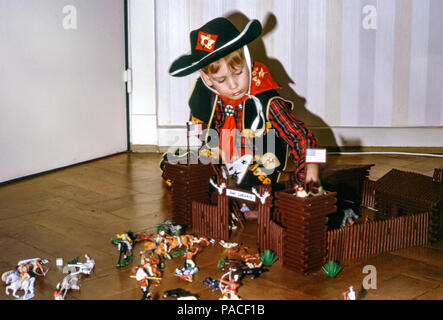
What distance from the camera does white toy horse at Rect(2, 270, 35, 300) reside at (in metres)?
1.11

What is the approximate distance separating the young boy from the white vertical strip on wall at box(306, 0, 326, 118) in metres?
1.14

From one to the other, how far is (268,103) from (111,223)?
0.58 metres

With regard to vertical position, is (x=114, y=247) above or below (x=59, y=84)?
below

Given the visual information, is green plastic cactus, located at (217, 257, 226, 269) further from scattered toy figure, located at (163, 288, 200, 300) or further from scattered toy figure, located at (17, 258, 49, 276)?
scattered toy figure, located at (17, 258, 49, 276)

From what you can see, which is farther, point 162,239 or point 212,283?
point 162,239

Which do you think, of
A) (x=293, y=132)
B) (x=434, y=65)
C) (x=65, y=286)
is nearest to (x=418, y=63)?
(x=434, y=65)

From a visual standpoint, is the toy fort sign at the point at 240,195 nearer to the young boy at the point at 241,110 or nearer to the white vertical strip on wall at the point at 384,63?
the young boy at the point at 241,110

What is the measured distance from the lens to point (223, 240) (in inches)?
56.6

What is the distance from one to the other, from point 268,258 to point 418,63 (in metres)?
1.76

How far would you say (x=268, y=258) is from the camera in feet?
4.13

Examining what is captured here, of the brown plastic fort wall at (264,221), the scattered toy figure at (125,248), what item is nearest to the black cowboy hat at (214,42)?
the brown plastic fort wall at (264,221)

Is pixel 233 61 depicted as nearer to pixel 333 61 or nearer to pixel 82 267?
pixel 82 267

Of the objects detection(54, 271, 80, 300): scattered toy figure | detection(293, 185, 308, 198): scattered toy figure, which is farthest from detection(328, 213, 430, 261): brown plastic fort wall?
detection(54, 271, 80, 300): scattered toy figure

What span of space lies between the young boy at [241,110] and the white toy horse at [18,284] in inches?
26.1
